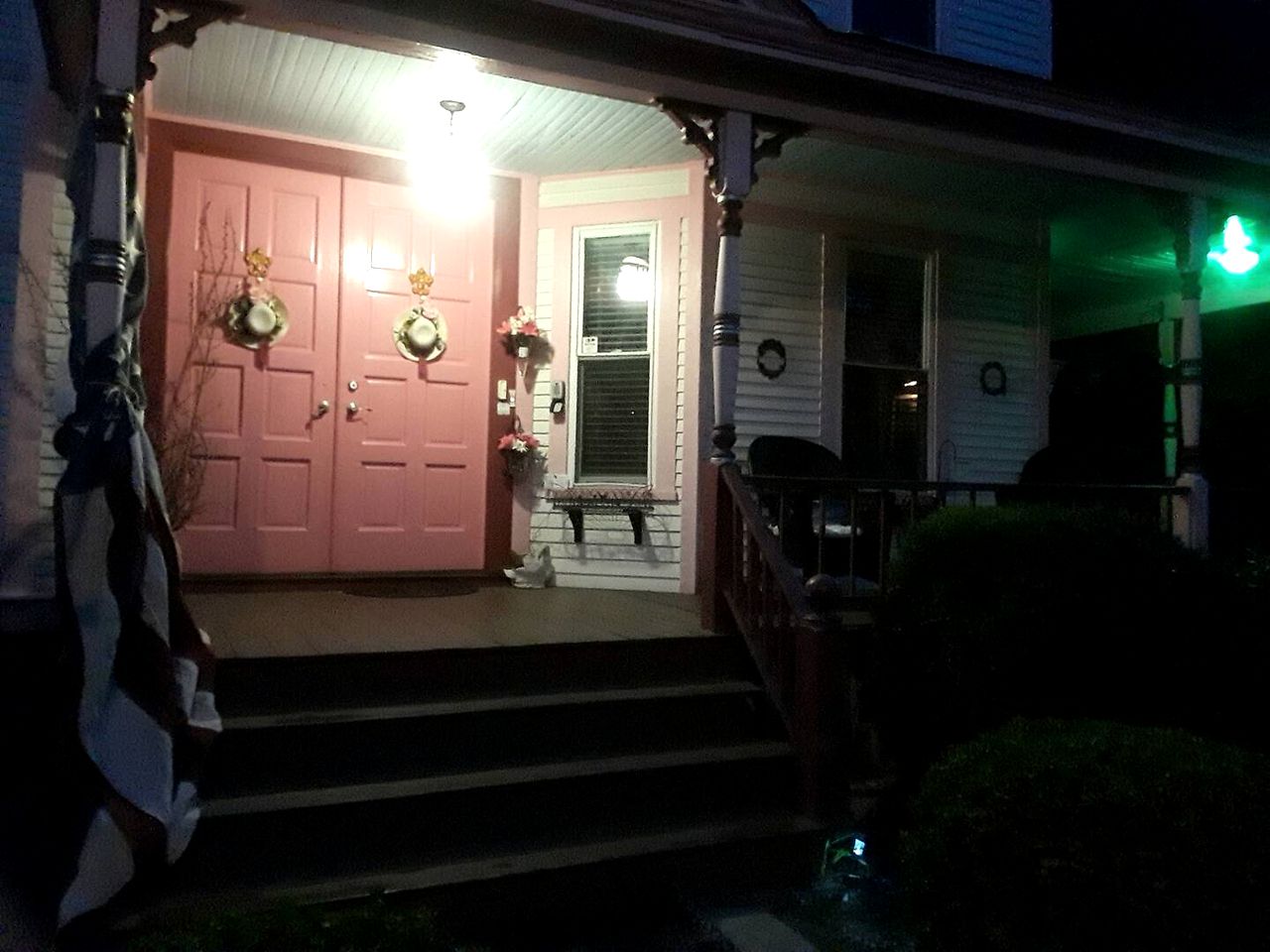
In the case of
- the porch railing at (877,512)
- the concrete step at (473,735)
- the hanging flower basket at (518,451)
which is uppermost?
the hanging flower basket at (518,451)

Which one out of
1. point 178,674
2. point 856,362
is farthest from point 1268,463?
point 178,674

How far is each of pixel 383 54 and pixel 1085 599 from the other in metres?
4.15

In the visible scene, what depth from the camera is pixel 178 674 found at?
342cm

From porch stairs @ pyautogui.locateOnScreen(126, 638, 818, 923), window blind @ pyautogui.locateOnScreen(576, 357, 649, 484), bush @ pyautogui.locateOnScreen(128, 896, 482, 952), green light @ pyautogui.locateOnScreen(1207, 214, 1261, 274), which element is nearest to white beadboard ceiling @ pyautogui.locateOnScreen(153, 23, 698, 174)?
window blind @ pyautogui.locateOnScreen(576, 357, 649, 484)

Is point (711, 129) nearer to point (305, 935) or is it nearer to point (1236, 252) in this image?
point (305, 935)

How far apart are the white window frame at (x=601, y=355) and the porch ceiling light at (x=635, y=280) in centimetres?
3

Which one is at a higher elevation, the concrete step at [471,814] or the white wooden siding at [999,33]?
the white wooden siding at [999,33]

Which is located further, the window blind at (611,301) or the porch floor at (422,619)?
the window blind at (611,301)

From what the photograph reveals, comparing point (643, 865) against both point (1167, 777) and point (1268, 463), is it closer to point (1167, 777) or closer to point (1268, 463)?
point (1167, 777)

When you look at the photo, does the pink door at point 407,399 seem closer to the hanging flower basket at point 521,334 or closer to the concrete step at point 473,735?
the hanging flower basket at point 521,334

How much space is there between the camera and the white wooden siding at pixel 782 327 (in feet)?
21.8

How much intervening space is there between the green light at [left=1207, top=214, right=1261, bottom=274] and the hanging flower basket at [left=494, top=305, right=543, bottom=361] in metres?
5.35

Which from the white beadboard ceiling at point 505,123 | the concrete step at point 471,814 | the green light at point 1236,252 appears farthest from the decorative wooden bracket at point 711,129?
→ the green light at point 1236,252

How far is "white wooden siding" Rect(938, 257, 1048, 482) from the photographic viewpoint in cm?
723
